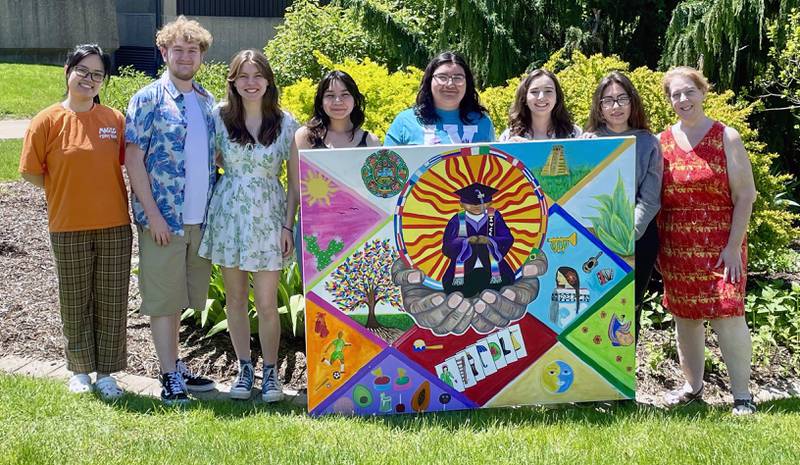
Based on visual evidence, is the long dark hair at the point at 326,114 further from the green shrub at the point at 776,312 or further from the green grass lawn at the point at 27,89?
the green grass lawn at the point at 27,89

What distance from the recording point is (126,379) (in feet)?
16.3

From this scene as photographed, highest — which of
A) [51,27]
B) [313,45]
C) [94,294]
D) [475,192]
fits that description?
[51,27]

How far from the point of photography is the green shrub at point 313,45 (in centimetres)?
1175

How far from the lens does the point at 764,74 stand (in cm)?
798

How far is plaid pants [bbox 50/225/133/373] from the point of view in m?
4.44

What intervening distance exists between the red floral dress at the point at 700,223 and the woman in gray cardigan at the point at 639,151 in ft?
0.27

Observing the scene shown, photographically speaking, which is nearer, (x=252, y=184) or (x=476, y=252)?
(x=476, y=252)

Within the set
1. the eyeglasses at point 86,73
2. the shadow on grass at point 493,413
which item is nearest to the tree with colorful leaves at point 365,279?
the shadow on grass at point 493,413

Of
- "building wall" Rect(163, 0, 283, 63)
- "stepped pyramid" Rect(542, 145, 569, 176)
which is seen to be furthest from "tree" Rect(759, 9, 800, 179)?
"building wall" Rect(163, 0, 283, 63)

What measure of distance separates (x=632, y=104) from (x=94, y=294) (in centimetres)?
309

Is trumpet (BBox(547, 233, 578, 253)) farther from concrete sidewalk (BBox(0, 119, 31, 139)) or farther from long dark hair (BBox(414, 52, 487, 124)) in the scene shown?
concrete sidewalk (BBox(0, 119, 31, 139))

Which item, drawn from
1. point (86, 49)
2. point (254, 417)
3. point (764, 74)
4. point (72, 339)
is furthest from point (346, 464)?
point (764, 74)

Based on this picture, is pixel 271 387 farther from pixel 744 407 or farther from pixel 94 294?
pixel 744 407

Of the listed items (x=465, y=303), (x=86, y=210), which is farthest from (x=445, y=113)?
(x=86, y=210)
